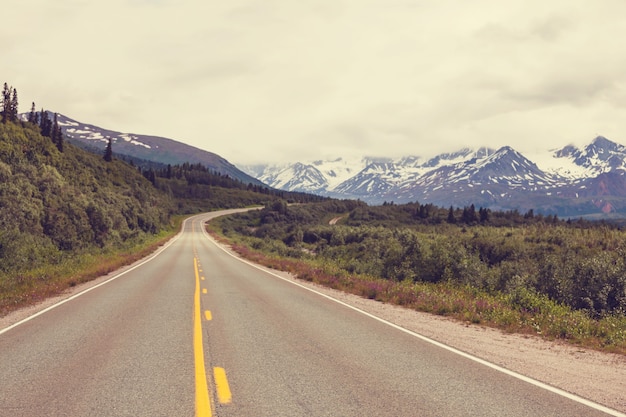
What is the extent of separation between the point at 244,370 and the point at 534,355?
558cm

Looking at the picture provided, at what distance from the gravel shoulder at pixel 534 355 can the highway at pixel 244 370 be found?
44 centimetres

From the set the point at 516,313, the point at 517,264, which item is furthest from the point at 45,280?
the point at 517,264

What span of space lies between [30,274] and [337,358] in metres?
17.5

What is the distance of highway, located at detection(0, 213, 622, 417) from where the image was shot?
5562 mm

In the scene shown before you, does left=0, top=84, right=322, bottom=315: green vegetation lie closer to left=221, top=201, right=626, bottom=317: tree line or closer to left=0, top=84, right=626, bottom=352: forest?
left=0, top=84, right=626, bottom=352: forest

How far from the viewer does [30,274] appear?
19500 mm

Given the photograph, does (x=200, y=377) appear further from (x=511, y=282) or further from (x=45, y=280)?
(x=511, y=282)

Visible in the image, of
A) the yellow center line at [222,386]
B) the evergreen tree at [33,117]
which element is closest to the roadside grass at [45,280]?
the yellow center line at [222,386]

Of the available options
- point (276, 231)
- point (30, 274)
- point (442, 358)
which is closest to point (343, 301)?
point (442, 358)

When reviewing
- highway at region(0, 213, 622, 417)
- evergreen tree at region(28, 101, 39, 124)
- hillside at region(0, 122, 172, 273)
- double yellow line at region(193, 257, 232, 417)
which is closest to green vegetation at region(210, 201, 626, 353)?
highway at region(0, 213, 622, 417)

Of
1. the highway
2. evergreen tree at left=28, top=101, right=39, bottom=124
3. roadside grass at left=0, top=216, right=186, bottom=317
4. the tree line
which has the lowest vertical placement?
roadside grass at left=0, top=216, right=186, bottom=317

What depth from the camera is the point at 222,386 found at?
6254mm

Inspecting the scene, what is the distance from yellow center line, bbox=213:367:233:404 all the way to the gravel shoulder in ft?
15.6

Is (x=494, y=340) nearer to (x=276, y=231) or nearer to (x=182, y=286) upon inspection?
(x=182, y=286)
